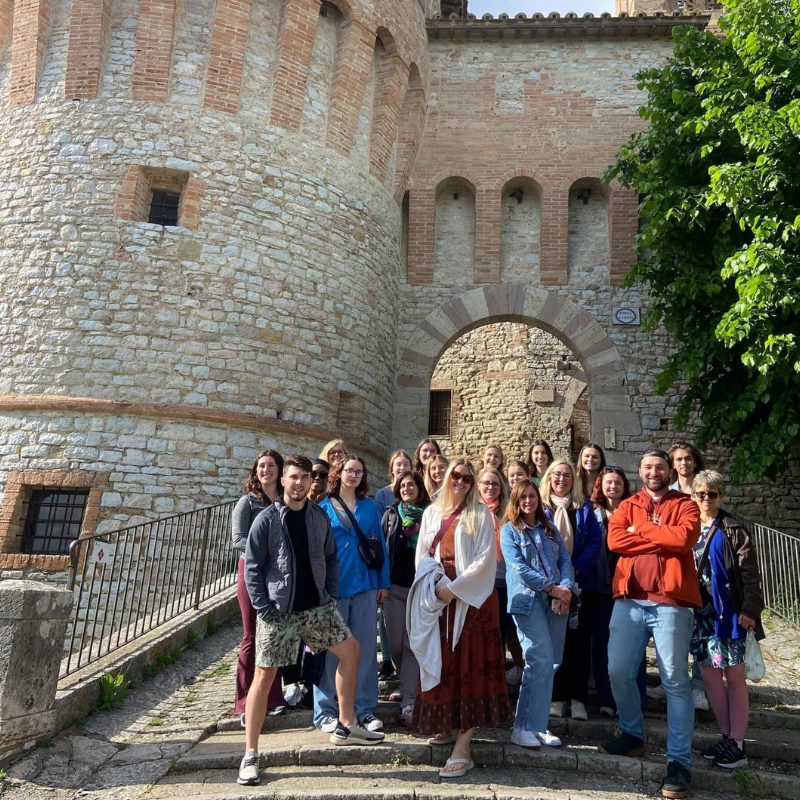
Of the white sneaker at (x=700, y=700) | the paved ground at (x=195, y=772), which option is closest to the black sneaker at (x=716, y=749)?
the paved ground at (x=195, y=772)

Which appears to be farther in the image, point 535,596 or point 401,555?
point 401,555

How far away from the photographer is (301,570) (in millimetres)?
4352

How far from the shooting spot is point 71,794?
4230 mm

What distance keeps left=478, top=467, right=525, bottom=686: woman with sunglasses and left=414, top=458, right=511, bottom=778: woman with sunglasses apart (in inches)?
7.8

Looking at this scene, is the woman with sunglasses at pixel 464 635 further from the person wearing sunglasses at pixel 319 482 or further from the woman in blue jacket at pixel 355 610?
the person wearing sunglasses at pixel 319 482

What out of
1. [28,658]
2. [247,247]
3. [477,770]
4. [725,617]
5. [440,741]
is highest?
[247,247]

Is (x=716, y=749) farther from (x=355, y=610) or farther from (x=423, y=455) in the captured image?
(x=423, y=455)

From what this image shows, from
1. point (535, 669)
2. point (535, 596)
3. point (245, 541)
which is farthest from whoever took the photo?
point (245, 541)

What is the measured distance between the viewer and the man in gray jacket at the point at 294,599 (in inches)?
166

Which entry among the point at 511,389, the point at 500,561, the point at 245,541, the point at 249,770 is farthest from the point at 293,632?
the point at 511,389

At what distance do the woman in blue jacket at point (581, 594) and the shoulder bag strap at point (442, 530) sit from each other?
0.83 metres

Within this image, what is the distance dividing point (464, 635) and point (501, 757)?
2.48ft

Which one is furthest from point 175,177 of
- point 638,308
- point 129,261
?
point 638,308

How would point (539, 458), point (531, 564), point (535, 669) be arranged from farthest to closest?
point (539, 458)
point (531, 564)
point (535, 669)
